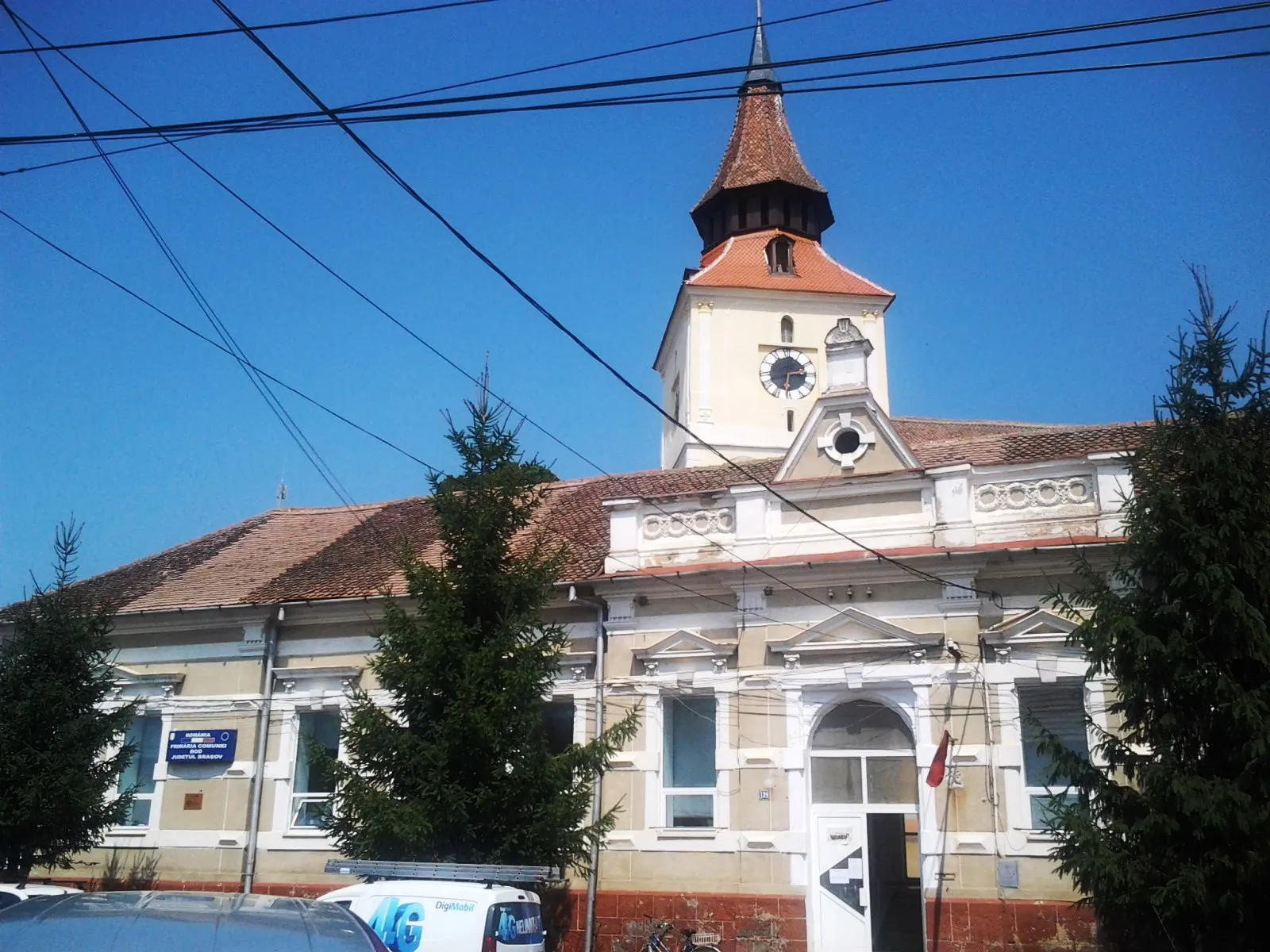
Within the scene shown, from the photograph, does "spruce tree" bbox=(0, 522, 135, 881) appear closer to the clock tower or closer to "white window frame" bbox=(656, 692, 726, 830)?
"white window frame" bbox=(656, 692, 726, 830)

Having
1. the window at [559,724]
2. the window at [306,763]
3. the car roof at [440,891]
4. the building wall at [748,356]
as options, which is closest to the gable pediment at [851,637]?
the window at [559,724]

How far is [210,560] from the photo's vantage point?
26141 mm

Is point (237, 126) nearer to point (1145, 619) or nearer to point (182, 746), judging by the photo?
point (1145, 619)

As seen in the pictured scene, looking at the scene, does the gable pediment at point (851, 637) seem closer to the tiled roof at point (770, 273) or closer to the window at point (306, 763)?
the window at point (306, 763)

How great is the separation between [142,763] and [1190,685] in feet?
61.3

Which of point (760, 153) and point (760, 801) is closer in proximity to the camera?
point (760, 801)

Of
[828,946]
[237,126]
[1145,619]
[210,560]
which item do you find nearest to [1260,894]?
[1145,619]

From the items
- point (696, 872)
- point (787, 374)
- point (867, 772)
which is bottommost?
point (696, 872)

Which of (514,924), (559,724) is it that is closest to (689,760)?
(559,724)

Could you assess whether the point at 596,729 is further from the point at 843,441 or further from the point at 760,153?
the point at 760,153

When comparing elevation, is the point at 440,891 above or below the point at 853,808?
below

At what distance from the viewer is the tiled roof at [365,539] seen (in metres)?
21.1

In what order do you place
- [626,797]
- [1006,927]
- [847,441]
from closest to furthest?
[1006,927], [626,797], [847,441]

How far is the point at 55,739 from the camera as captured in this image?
19.7m
